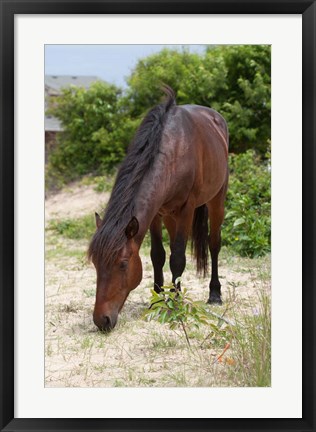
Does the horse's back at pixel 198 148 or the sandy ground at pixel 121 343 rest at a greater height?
the horse's back at pixel 198 148

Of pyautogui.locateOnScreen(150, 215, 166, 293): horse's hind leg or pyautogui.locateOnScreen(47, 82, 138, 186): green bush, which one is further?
pyautogui.locateOnScreen(47, 82, 138, 186): green bush

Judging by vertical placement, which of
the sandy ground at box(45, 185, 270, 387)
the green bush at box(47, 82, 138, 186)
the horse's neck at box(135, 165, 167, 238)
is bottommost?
the sandy ground at box(45, 185, 270, 387)

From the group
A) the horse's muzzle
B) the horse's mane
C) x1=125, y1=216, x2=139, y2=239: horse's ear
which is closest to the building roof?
the horse's mane

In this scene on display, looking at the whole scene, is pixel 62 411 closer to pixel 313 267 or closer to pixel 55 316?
pixel 313 267

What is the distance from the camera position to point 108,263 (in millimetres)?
3951

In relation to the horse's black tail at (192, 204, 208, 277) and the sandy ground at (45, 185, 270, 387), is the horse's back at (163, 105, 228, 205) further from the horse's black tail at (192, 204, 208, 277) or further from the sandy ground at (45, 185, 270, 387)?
the sandy ground at (45, 185, 270, 387)

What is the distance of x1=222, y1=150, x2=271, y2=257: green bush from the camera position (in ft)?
24.7

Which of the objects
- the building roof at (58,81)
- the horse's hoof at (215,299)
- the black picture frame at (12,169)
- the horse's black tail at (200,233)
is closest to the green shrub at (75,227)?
the building roof at (58,81)

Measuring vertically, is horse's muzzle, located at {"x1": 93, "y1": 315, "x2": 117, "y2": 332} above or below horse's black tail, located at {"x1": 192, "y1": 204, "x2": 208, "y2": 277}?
below

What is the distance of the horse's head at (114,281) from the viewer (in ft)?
13.0

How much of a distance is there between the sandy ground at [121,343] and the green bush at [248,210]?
835 millimetres

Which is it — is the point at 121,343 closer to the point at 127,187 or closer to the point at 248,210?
the point at 127,187

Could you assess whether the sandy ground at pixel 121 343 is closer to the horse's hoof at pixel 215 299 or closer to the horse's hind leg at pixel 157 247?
the horse's hoof at pixel 215 299

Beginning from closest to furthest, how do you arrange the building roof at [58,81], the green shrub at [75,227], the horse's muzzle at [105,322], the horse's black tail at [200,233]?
the horse's muzzle at [105,322] → the horse's black tail at [200,233] → the green shrub at [75,227] → the building roof at [58,81]
